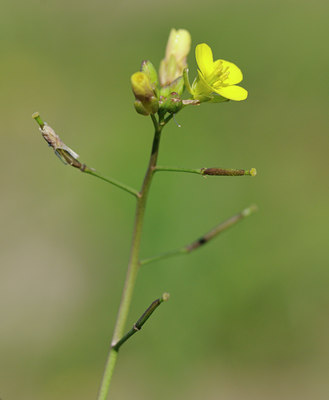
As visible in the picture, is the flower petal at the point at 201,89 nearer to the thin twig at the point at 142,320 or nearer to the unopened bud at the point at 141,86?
the unopened bud at the point at 141,86

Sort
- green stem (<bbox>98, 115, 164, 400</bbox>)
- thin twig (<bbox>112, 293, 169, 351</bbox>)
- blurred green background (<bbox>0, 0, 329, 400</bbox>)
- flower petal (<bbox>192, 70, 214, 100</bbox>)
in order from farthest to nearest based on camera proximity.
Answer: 1. blurred green background (<bbox>0, 0, 329, 400</bbox>)
2. flower petal (<bbox>192, 70, 214, 100</bbox>)
3. green stem (<bbox>98, 115, 164, 400</bbox>)
4. thin twig (<bbox>112, 293, 169, 351</bbox>)

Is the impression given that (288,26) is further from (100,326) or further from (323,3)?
(100,326)

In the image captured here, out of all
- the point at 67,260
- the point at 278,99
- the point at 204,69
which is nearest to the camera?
the point at 204,69

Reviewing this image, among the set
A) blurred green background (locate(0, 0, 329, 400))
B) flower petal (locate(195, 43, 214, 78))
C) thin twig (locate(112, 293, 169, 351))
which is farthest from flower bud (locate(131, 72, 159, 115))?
blurred green background (locate(0, 0, 329, 400))

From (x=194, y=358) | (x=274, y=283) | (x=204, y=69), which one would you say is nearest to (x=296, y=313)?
(x=274, y=283)

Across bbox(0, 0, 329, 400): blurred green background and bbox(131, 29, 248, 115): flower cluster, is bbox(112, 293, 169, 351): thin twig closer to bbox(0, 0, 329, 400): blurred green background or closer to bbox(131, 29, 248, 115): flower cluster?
bbox(131, 29, 248, 115): flower cluster

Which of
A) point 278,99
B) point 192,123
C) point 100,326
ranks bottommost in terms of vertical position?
point 100,326

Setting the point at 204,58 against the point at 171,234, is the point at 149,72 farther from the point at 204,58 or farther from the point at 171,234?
the point at 171,234

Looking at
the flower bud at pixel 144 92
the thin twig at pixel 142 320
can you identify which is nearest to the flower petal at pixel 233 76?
the flower bud at pixel 144 92
